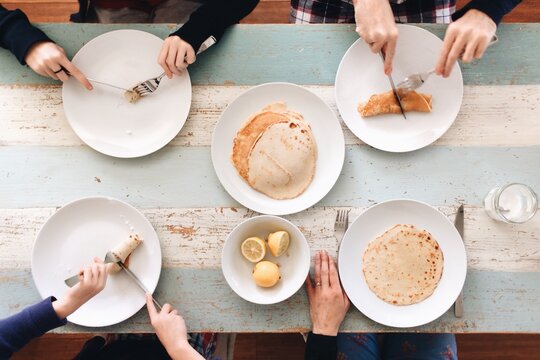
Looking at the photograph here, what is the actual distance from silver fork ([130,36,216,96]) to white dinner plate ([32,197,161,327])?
292 mm

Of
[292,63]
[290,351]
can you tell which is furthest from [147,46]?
[290,351]

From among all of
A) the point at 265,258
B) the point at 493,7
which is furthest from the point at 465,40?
the point at 265,258

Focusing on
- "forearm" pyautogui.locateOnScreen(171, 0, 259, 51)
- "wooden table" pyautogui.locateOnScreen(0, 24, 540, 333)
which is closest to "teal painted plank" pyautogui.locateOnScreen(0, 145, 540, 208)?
"wooden table" pyautogui.locateOnScreen(0, 24, 540, 333)

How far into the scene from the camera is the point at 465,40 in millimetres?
1132

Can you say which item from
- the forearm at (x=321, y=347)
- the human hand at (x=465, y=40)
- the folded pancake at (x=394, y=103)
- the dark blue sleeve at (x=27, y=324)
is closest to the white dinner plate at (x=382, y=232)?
the forearm at (x=321, y=347)

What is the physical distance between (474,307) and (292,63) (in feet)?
2.60

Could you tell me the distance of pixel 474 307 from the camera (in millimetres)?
1192

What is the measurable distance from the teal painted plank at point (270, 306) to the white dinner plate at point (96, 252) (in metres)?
0.04

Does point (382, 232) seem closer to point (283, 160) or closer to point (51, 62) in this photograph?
point (283, 160)

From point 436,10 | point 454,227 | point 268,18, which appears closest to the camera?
point 454,227

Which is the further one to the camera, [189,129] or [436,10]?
[436,10]

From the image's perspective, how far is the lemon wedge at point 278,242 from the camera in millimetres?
1146

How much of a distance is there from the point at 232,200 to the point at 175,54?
0.40 metres

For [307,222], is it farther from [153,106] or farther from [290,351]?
[290,351]
